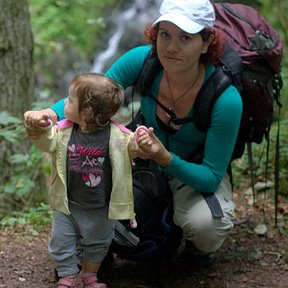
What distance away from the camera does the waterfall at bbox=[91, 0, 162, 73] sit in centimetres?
1141

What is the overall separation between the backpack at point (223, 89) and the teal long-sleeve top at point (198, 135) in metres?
0.04

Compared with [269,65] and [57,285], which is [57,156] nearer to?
[57,285]

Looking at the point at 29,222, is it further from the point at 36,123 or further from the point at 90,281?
the point at 36,123

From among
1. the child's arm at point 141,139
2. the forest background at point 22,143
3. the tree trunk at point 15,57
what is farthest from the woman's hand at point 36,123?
the tree trunk at point 15,57

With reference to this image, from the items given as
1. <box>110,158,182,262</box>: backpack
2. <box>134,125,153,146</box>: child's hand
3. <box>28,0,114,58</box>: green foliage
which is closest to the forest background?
<box>110,158,182,262</box>: backpack

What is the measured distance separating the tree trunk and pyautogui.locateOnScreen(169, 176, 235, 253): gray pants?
2.08 m

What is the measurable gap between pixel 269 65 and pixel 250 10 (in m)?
0.49

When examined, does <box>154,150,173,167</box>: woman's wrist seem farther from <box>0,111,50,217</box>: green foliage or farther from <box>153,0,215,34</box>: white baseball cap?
<box>0,111,50,217</box>: green foliage

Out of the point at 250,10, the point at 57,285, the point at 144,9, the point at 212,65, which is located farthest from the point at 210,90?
the point at 144,9

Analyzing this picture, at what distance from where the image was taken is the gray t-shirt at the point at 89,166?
8.44 ft

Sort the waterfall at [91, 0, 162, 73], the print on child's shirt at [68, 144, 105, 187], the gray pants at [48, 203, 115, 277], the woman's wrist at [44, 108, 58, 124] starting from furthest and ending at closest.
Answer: the waterfall at [91, 0, 162, 73] → the woman's wrist at [44, 108, 58, 124] → the gray pants at [48, 203, 115, 277] → the print on child's shirt at [68, 144, 105, 187]

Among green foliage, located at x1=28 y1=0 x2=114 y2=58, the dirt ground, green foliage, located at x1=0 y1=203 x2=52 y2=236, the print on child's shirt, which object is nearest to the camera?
the print on child's shirt

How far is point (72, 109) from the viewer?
2.56 meters

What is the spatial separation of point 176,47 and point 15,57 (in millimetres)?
2304
